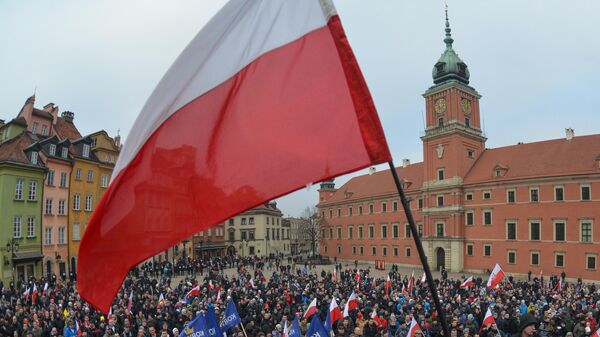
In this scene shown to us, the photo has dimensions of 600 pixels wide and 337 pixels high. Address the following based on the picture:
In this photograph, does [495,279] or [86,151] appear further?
[86,151]

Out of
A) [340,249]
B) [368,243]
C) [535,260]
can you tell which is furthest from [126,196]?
[340,249]

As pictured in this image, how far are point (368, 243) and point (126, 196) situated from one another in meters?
66.9

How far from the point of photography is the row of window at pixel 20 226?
125 feet

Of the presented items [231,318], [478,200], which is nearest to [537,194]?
[478,200]

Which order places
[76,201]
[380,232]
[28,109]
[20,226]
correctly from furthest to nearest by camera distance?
[380,232]
[76,201]
[28,109]
[20,226]

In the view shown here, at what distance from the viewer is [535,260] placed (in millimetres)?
46562

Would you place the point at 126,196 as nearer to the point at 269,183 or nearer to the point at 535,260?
the point at 269,183

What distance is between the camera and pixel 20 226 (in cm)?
3856

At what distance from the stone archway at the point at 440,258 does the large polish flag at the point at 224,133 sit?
182 ft

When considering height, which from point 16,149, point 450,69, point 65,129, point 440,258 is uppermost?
point 450,69

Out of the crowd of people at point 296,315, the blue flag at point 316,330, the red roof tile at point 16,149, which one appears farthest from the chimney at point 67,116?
the blue flag at point 316,330

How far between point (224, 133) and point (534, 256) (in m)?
50.3

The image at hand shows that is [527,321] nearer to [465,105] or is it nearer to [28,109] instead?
[28,109]

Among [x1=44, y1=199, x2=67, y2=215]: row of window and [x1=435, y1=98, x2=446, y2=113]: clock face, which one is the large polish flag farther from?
[x1=435, y1=98, x2=446, y2=113]: clock face
